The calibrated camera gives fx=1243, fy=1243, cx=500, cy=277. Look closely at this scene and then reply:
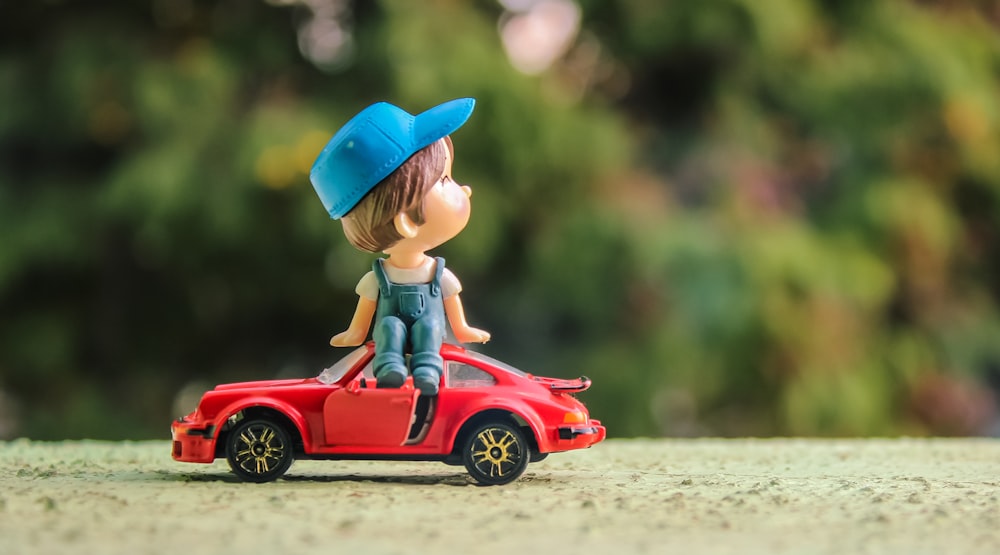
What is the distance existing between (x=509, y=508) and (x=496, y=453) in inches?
21.0

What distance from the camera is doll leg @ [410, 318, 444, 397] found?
14.2 feet

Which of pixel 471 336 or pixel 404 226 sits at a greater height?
pixel 404 226

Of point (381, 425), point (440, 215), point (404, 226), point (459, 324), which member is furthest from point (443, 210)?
point (381, 425)

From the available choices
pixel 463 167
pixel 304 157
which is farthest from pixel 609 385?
pixel 304 157

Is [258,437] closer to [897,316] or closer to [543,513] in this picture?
[543,513]

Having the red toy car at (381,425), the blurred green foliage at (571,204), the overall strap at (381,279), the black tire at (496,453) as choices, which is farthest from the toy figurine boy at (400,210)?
the blurred green foliage at (571,204)

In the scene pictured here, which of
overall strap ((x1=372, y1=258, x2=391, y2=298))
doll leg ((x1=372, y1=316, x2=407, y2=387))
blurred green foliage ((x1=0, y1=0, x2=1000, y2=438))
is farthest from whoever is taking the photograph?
blurred green foliage ((x1=0, y1=0, x2=1000, y2=438))

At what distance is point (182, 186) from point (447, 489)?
18.1ft

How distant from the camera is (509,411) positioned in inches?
172

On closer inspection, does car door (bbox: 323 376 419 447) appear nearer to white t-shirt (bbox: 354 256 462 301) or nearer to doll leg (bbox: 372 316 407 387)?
doll leg (bbox: 372 316 407 387)

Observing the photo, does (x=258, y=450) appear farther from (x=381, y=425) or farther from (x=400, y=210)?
(x=400, y=210)

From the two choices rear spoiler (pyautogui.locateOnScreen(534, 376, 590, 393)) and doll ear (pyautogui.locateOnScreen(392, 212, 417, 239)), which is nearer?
doll ear (pyautogui.locateOnScreen(392, 212, 417, 239))

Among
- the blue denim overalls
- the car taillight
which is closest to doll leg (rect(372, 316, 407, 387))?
the blue denim overalls

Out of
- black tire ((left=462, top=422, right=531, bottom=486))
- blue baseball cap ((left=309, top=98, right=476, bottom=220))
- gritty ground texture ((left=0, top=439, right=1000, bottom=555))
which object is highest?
blue baseball cap ((left=309, top=98, right=476, bottom=220))
